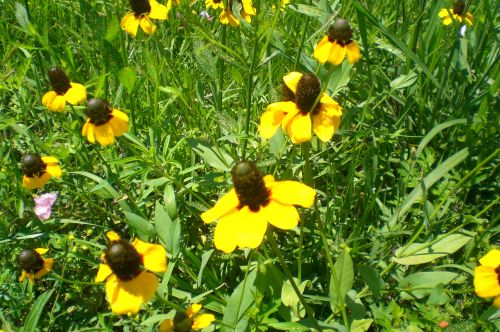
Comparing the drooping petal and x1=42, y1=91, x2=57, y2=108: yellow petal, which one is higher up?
the drooping petal

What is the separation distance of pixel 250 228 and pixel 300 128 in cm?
34

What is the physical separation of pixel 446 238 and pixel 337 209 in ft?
1.28

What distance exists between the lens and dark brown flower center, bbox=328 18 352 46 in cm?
149

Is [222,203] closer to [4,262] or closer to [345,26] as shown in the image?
[345,26]

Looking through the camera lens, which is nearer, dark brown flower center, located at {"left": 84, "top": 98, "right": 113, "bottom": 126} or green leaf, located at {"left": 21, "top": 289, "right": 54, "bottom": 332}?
green leaf, located at {"left": 21, "top": 289, "right": 54, "bottom": 332}

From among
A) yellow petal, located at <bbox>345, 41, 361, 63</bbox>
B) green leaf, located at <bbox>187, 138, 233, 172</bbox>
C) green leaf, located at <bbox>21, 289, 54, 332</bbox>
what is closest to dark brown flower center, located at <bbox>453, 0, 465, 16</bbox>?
yellow petal, located at <bbox>345, 41, 361, 63</bbox>

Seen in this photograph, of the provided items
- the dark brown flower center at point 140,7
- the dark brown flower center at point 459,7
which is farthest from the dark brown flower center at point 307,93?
the dark brown flower center at point 459,7

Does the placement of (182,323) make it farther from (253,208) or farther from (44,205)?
(44,205)

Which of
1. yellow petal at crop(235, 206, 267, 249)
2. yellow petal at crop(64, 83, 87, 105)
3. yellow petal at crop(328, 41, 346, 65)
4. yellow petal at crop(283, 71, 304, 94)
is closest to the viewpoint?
yellow petal at crop(235, 206, 267, 249)

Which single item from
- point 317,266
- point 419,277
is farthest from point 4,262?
point 419,277

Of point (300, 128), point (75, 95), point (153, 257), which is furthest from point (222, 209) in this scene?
point (75, 95)

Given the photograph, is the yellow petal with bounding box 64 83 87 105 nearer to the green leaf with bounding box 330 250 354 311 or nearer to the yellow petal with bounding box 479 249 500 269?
the green leaf with bounding box 330 250 354 311

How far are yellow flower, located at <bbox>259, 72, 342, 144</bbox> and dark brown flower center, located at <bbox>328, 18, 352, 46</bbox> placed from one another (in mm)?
283

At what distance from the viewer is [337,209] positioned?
176cm
